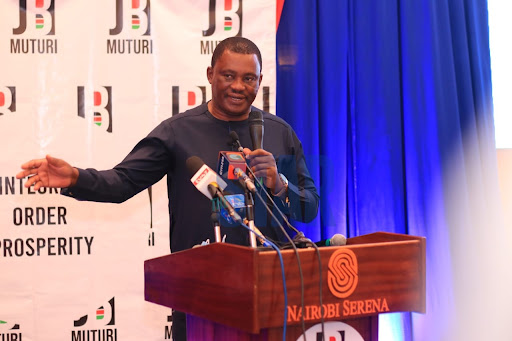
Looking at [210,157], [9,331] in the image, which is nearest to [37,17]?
[210,157]

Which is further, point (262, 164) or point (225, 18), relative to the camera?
point (225, 18)

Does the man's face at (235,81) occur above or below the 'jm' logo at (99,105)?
below

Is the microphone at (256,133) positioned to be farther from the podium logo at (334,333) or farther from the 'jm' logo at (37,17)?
the 'jm' logo at (37,17)

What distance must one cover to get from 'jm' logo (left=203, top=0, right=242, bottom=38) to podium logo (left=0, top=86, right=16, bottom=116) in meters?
1.08

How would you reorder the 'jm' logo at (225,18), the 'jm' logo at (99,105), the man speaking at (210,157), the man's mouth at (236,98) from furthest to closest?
the 'jm' logo at (225,18), the 'jm' logo at (99,105), the man's mouth at (236,98), the man speaking at (210,157)

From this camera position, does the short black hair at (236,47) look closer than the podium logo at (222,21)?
Yes

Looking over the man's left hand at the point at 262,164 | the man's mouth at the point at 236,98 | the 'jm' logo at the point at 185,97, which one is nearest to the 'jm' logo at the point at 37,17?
the 'jm' logo at the point at 185,97

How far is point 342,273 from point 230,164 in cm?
46

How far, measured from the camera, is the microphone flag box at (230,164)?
1.78 metres

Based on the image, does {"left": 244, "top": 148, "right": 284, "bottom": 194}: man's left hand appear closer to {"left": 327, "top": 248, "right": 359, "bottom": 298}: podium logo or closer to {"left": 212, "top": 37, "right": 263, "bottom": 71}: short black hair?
{"left": 327, "top": 248, "right": 359, "bottom": 298}: podium logo

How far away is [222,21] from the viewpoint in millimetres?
3406

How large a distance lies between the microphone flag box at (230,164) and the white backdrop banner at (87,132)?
5.05 ft

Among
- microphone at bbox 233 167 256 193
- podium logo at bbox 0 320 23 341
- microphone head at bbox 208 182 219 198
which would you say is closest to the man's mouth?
microphone at bbox 233 167 256 193

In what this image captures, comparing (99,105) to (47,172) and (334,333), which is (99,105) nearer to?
(47,172)
